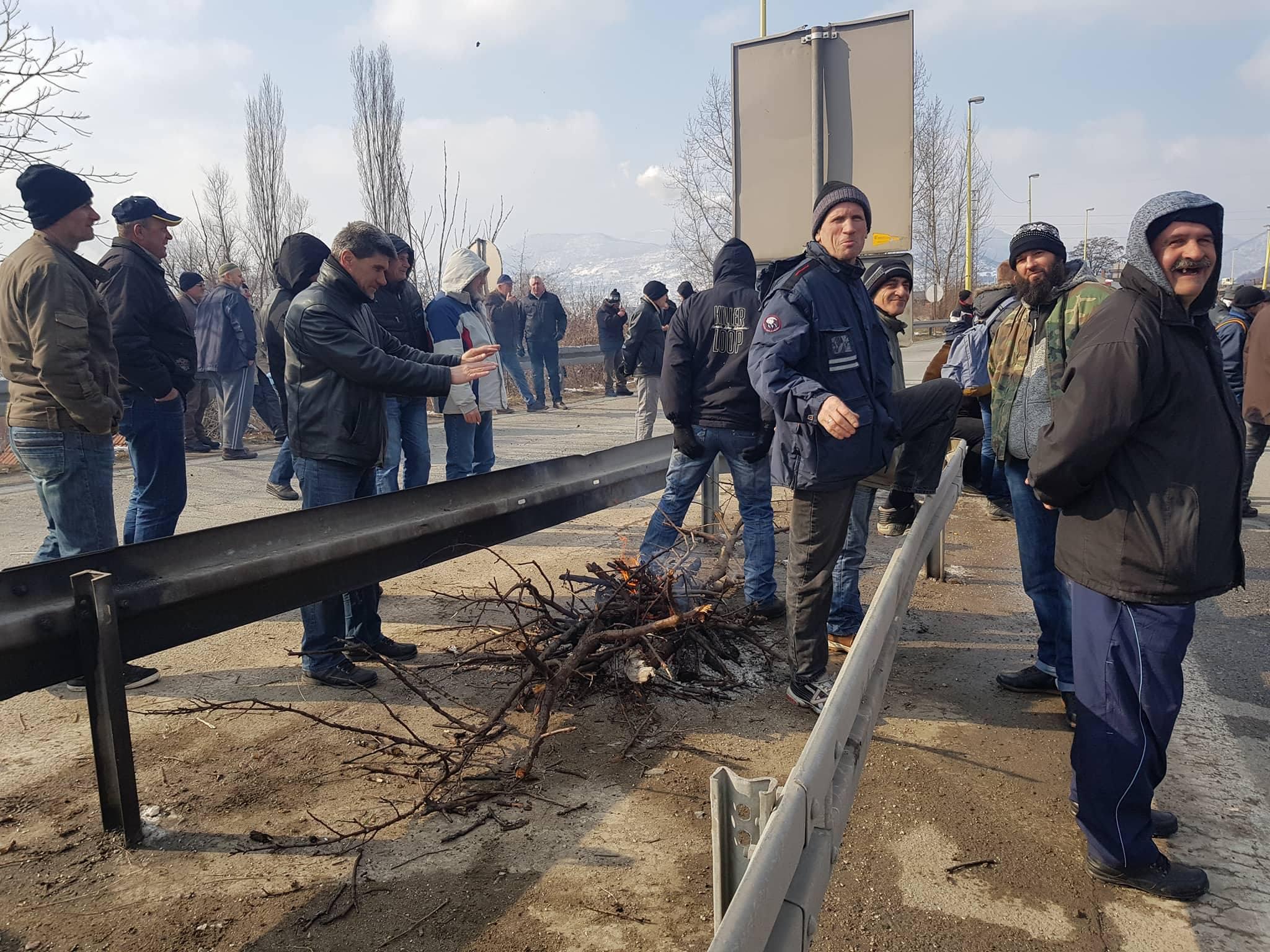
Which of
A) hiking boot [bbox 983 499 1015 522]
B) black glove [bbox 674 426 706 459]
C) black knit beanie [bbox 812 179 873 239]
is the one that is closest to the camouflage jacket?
black knit beanie [bbox 812 179 873 239]

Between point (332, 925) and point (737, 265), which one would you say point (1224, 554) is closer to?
point (332, 925)

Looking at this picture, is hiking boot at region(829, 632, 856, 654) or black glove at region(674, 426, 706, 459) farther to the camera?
black glove at region(674, 426, 706, 459)

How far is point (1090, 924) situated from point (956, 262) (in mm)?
56528

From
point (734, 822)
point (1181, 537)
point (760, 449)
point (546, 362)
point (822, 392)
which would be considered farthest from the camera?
point (546, 362)

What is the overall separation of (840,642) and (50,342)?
14.1 ft

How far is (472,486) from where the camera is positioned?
4.29m

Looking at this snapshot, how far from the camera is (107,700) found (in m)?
2.96

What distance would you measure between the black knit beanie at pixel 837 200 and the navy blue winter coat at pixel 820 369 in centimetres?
14

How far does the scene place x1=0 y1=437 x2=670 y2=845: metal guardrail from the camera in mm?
2846

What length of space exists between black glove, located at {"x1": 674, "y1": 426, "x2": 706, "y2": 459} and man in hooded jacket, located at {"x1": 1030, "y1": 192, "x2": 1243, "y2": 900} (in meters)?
2.82

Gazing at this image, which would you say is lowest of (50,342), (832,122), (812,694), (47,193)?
(812,694)

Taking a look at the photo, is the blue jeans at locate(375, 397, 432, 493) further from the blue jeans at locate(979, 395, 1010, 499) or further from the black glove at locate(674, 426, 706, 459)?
the blue jeans at locate(979, 395, 1010, 499)

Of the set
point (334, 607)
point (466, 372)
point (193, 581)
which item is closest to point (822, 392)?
point (466, 372)

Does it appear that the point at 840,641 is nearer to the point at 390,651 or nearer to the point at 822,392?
the point at 822,392
